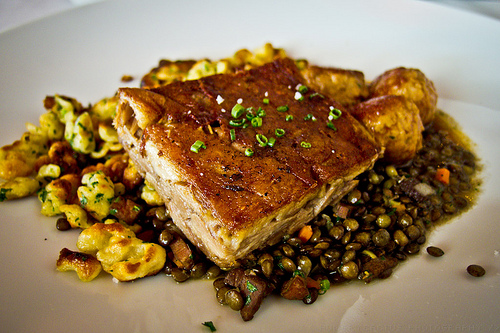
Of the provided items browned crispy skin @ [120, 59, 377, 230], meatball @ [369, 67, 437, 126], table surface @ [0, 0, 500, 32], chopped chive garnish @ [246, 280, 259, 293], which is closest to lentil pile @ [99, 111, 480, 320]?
chopped chive garnish @ [246, 280, 259, 293]

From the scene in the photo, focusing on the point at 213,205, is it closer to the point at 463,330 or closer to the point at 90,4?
Result: the point at 463,330

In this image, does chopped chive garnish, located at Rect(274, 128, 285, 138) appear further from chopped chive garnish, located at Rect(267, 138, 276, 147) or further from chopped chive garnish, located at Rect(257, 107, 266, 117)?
chopped chive garnish, located at Rect(257, 107, 266, 117)

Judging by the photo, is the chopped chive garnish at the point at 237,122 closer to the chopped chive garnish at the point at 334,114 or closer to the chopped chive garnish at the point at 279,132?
the chopped chive garnish at the point at 279,132

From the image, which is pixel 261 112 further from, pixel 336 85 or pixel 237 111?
pixel 336 85

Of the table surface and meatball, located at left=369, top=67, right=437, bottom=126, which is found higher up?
the table surface

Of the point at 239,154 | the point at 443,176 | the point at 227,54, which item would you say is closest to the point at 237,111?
the point at 239,154

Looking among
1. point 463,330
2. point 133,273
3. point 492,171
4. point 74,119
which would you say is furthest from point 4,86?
point 492,171
